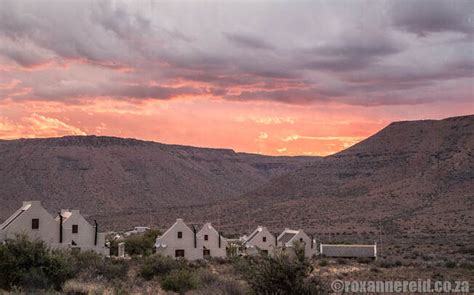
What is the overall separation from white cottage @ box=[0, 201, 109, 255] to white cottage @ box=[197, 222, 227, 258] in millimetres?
11353

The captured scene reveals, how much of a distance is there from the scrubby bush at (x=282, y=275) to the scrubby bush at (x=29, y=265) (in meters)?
7.69

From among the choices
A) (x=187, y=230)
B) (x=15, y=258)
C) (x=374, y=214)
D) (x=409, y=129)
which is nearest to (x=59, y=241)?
(x=187, y=230)

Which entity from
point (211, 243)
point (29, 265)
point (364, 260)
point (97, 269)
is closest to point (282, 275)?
point (29, 265)

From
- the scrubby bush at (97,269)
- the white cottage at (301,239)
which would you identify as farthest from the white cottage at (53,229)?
the white cottage at (301,239)

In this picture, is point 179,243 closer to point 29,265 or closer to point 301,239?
point 301,239

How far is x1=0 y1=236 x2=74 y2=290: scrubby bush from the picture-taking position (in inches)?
859

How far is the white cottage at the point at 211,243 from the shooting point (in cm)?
5553

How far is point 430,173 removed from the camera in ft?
395

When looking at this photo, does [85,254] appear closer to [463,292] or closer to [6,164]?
[463,292]

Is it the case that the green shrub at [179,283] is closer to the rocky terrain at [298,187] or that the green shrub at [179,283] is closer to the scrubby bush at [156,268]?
the scrubby bush at [156,268]

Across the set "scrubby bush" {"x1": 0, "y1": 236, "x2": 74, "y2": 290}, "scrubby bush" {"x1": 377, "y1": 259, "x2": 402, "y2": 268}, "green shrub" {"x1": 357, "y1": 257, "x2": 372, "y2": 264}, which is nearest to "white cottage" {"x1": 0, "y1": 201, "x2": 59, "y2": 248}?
"scrubby bush" {"x1": 0, "y1": 236, "x2": 74, "y2": 290}

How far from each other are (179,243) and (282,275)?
3519 cm

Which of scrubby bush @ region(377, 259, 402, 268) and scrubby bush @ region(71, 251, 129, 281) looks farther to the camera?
scrubby bush @ region(377, 259, 402, 268)

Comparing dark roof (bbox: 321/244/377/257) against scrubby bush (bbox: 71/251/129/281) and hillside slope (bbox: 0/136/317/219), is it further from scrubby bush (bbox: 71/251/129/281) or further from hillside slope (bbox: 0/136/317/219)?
hillside slope (bbox: 0/136/317/219)
